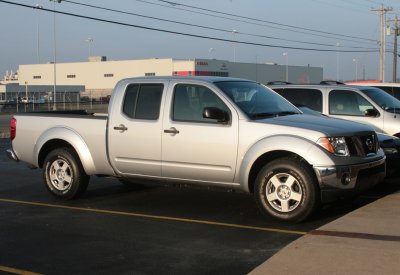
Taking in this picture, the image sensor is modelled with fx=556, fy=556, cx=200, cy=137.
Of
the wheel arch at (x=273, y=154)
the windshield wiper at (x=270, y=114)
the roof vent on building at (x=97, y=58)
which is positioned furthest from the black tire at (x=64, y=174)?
the roof vent on building at (x=97, y=58)

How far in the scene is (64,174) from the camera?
28.7 ft

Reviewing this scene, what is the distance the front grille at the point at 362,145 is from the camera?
6961 mm

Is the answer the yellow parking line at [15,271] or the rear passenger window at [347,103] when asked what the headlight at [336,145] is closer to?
the yellow parking line at [15,271]

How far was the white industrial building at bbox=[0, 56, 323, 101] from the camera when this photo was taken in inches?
3717

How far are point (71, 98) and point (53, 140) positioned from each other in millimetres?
71915

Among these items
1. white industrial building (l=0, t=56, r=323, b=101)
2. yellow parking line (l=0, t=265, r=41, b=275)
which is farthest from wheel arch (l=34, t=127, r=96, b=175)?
white industrial building (l=0, t=56, r=323, b=101)

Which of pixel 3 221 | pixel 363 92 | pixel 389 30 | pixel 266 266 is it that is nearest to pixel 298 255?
pixel 266 266

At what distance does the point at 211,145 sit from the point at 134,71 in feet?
317

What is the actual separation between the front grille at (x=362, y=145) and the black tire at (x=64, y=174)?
4.07 metres

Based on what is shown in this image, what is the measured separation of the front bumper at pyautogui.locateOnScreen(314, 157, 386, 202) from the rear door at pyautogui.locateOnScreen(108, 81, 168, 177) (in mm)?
2329

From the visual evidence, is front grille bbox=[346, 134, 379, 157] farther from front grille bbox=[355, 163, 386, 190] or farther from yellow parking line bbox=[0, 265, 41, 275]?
A: yellow parking line bbox=[0, 265, 41, 275]

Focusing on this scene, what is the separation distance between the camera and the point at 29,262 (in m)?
5.54

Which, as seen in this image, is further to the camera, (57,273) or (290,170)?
(290,170)

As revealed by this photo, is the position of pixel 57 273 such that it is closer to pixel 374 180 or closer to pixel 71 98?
pixel 374 180
